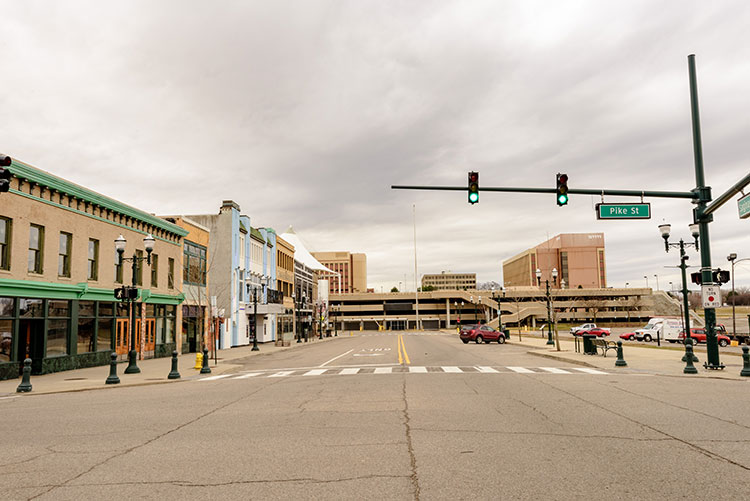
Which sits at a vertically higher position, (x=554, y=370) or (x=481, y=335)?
(x=554, y=370)

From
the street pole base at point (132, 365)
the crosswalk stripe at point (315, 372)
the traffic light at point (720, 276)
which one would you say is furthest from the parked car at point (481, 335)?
the street pole base at point (132, 365)

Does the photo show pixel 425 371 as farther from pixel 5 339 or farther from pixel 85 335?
pixel 85 335

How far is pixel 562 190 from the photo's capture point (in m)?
18.3

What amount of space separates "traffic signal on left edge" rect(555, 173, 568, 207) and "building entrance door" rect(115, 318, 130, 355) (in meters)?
21.8

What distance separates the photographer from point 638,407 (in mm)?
12016

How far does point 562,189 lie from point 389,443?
12.2 m

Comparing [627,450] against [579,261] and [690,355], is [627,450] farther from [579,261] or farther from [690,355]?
[579,261]

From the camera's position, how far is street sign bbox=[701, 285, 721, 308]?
62.0 ft

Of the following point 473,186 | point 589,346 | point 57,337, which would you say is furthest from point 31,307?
point 589,346

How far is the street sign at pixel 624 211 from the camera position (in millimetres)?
18906

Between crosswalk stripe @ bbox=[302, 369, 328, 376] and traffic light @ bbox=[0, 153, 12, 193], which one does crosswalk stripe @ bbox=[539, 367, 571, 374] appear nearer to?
crosswalk stripe @ bbox=[302, 369, 328, 376]

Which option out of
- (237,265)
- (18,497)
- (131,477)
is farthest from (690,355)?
(237,265)

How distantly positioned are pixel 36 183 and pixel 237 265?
28.3 metres

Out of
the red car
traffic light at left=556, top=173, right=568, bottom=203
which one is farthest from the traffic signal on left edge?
the red car
